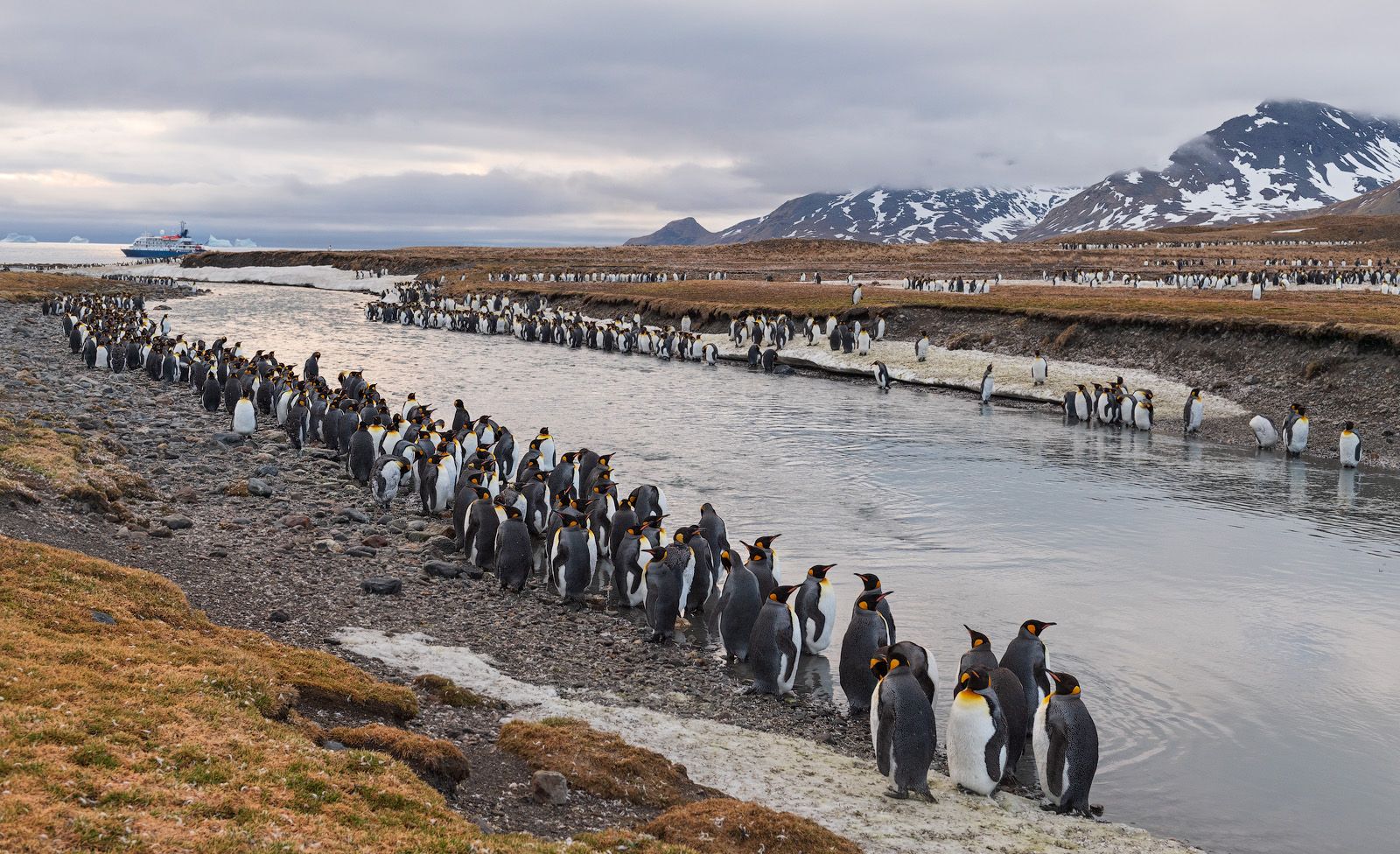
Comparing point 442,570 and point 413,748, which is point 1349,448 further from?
point 413,748

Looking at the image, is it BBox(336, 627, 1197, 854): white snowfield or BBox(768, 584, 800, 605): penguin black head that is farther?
BBox(768, 584, 800, 605): penguin black head

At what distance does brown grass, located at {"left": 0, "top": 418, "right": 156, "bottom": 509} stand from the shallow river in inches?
290

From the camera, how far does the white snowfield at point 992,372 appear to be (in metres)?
25.8

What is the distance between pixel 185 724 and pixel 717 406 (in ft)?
70.6

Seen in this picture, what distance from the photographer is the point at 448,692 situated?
25.9 feet

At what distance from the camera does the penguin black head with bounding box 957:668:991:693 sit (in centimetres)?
743

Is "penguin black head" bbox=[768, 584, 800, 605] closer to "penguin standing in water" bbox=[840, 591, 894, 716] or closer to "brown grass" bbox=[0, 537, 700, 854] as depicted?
"penguin standing in water" bbox=[840, 591, 894, 716]

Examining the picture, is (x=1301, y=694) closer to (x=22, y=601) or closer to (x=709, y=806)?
(x=709, y=806)

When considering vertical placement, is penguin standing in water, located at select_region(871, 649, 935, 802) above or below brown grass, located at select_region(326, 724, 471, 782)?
below

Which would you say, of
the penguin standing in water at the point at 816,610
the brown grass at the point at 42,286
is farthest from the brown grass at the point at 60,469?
the brown grass at the point at 42,286

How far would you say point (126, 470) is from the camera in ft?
46.1

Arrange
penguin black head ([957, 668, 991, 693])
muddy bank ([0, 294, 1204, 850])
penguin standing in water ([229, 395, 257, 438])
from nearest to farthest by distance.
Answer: penguin black head ([957, 668, 991, 693])
muddy bank ([0, 294, 1204, 850])
penguin standing in water ([229, 395, 257, 438])

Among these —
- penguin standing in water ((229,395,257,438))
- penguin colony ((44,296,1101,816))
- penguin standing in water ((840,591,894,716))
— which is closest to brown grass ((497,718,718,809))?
penguin colony ((44,296,1101,816))

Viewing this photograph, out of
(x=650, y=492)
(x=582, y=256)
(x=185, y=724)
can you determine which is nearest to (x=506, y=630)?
(x=650, y=492)
